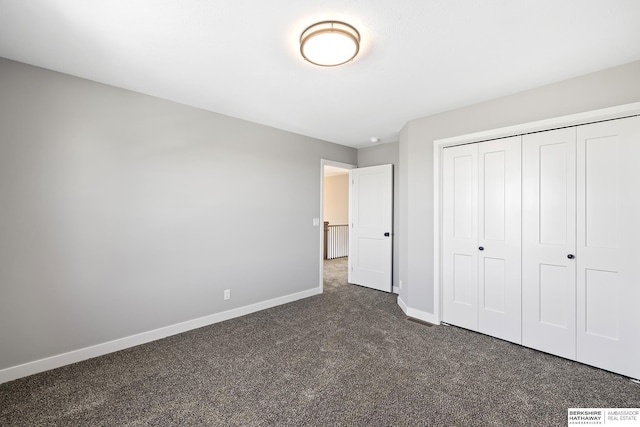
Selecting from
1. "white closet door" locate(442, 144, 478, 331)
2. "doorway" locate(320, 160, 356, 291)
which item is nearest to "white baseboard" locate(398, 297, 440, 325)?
"white closet door" locate(442, 144, 478, 331)

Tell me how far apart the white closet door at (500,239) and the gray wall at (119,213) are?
2.59 metres

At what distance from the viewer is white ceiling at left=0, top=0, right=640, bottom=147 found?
162 centimetres

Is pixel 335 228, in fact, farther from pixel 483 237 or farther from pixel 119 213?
pixel 119 213

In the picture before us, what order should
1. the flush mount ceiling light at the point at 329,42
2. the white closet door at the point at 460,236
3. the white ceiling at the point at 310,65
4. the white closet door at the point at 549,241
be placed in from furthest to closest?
1. the white closet door at the point at 460,236
2. the white closet door at the point at 549,241
3. the flush mount ceiling light at the point at 329,42
4. the white ceiling at the point at 310,65

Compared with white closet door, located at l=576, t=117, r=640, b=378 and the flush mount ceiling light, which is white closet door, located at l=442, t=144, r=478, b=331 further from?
the flush mount ceiling light

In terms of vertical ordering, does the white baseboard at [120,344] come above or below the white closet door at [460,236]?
below

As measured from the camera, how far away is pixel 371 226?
15.5ft

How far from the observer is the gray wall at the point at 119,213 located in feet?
7.27

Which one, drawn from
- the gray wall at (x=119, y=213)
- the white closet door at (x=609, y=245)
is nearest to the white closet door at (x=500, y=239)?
the white closet door at (x=609, y=245)

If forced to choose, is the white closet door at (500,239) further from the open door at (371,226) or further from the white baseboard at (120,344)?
the white baseboard at (120,344)

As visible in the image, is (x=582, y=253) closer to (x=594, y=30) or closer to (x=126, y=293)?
(x=594, y=30)

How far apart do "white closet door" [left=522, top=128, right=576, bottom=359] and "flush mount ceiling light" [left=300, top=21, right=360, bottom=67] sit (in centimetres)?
207

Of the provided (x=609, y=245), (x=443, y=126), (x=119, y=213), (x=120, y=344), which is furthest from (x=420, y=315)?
(x=119, y=213)

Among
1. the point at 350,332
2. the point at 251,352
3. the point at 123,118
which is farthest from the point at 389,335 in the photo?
the point at 123,118
